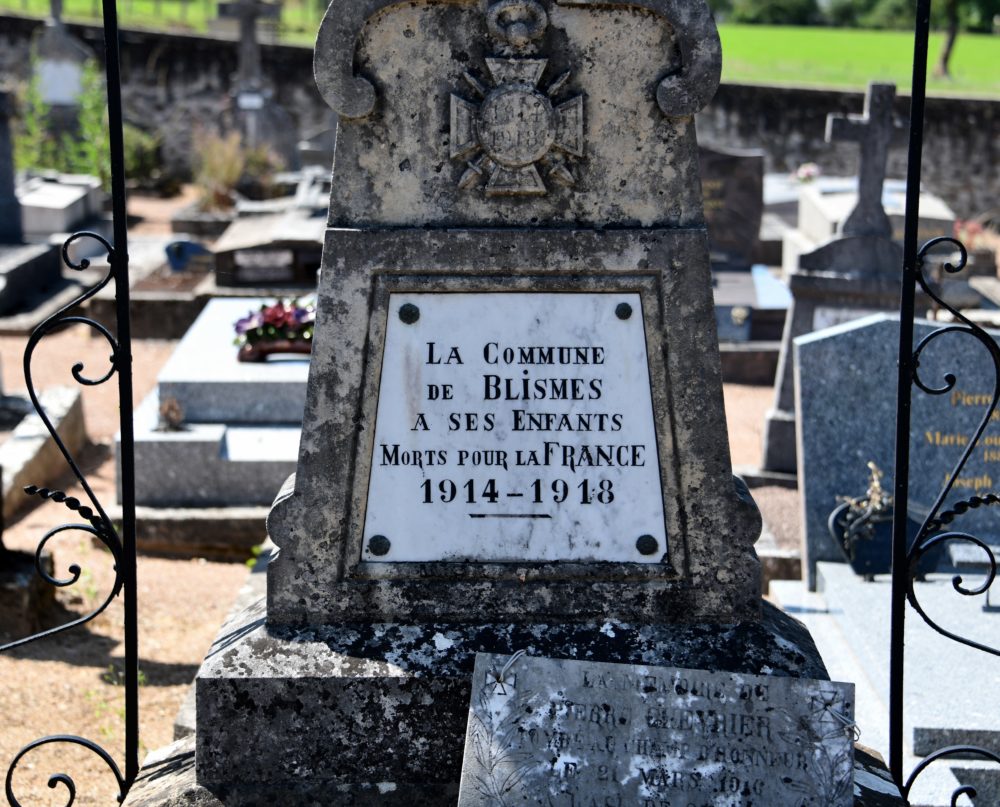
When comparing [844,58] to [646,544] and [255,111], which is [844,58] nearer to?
[255,111]

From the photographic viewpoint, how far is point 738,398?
10.8 metres

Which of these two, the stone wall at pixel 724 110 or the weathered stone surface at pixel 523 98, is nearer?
the weathered stone surface at pixel 523 98

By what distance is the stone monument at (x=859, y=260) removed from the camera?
9.20 metres

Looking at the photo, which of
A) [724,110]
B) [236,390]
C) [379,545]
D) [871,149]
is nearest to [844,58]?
[724,110]

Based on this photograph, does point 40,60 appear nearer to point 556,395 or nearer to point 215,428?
point 215,428

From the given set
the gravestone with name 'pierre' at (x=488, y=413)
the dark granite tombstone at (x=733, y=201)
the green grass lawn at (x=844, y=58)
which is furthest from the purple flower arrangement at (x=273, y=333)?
the green grass lawn at (x=844, y=58)

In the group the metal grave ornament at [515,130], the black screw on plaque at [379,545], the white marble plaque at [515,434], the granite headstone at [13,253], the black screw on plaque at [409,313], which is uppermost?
the metal grave ornament at [515,130]

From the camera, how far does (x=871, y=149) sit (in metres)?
9.59

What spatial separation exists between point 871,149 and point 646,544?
718 cm

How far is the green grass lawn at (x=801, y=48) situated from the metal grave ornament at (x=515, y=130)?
23273 millimetres

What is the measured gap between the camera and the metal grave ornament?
9.55 feet

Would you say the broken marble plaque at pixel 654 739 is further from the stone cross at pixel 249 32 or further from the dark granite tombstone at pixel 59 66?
the dark granite tombstone at pixel 59 66

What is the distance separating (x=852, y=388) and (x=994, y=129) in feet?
59.9

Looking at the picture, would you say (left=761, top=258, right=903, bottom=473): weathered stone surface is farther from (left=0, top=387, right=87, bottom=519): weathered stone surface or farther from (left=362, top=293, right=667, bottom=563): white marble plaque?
(left=362, top=293, right=667, bottom=563): white marble plaque
